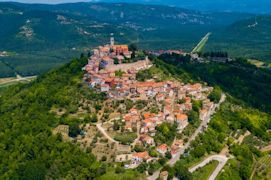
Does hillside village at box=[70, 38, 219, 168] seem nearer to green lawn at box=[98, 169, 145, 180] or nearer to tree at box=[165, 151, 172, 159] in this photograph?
tree at box=[165, 151, 172, 159]

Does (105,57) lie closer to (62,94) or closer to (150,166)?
(62,94)

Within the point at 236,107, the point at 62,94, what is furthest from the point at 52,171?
the point at 236,107

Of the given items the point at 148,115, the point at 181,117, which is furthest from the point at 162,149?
the point at 181,117

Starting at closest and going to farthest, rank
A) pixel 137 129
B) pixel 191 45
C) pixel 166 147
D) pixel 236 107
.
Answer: pixel 166 147
pixel 137 129
pixel 236 107
pixel 191 45

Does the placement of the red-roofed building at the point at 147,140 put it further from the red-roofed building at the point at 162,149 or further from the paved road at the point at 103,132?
the paved road at the point at 103,132

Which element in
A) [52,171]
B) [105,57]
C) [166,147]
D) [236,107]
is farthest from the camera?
[105,57]

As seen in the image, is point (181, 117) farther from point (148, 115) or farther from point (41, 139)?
point (41, 139)

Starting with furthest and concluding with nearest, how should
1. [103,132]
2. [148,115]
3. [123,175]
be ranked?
[148,115] → [103,132] → [123,175]

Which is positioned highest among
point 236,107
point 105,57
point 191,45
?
point 105,57
